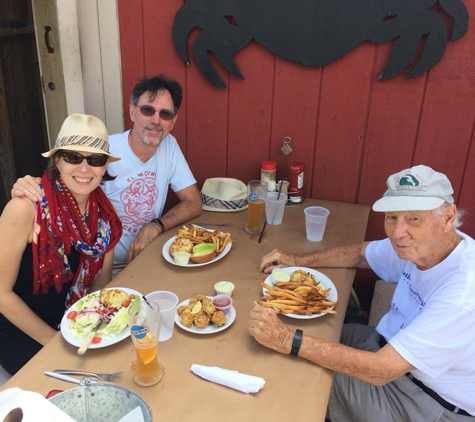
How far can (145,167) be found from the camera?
251 cm

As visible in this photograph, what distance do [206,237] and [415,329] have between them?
101 cm

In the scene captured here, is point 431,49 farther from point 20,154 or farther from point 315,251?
point 20,154

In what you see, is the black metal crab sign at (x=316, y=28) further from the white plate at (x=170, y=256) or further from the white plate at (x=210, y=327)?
the white plate at (x=210, y=327)

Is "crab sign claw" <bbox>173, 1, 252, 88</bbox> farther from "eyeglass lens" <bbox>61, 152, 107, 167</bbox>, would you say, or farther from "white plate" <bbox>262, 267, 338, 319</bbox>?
"white plate" <bbox>262, 267, 338, 319</bbox>

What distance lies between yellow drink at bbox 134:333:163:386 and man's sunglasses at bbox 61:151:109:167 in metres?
0.91

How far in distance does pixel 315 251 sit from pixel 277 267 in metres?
0.27

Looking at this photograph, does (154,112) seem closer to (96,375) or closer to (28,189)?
(28,189)

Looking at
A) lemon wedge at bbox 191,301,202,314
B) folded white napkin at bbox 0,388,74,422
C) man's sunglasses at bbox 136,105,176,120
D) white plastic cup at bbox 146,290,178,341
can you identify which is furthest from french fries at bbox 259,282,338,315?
man's sunglasses at bbox 136,105,176,120

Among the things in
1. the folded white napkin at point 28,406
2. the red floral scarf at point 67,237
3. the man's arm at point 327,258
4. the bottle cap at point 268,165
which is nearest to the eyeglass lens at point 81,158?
the red floral scarf at point 67,237

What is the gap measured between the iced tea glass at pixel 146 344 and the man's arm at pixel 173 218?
0.92m

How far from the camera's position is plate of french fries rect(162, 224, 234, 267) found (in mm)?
1966

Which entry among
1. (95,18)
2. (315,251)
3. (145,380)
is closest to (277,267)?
(315,251)

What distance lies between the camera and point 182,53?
276 centimetres

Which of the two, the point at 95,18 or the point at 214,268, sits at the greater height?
the point at 95,18
